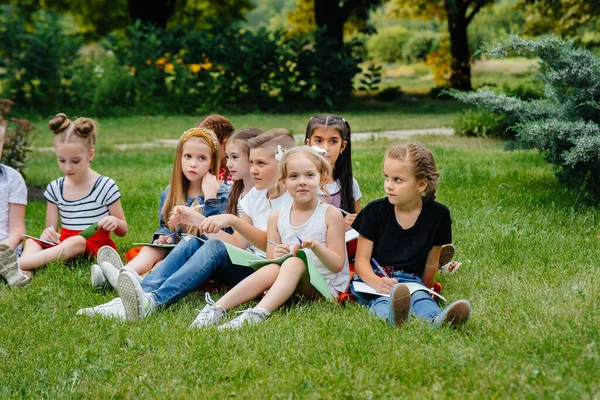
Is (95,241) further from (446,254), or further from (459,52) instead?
(459,52)

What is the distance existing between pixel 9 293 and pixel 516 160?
5734mm

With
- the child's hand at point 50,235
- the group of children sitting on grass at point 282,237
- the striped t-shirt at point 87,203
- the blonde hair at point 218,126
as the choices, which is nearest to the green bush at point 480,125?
the blonde hair at point 218,126

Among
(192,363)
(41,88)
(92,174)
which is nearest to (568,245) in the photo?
(192,363)

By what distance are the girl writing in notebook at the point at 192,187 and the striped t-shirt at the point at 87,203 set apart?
580 mm

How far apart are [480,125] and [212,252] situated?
8.11 meters

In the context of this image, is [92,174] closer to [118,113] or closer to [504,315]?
[504,315]

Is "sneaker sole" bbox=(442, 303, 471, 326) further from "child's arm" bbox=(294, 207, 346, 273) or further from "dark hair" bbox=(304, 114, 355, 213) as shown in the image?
"dark hair" bbox=(304, 114, 355, 213)

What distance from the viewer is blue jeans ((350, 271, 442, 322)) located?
12.6ft

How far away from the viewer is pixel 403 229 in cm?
433

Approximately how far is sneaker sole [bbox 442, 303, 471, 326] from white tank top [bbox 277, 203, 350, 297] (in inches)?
34.6

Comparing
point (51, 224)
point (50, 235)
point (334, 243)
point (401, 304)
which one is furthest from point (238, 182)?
point (401, 304)

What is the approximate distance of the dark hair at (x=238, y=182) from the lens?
4.88 m

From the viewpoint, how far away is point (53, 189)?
221 inches

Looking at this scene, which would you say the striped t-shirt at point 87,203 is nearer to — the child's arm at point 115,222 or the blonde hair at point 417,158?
the child's arm at point 115,222
